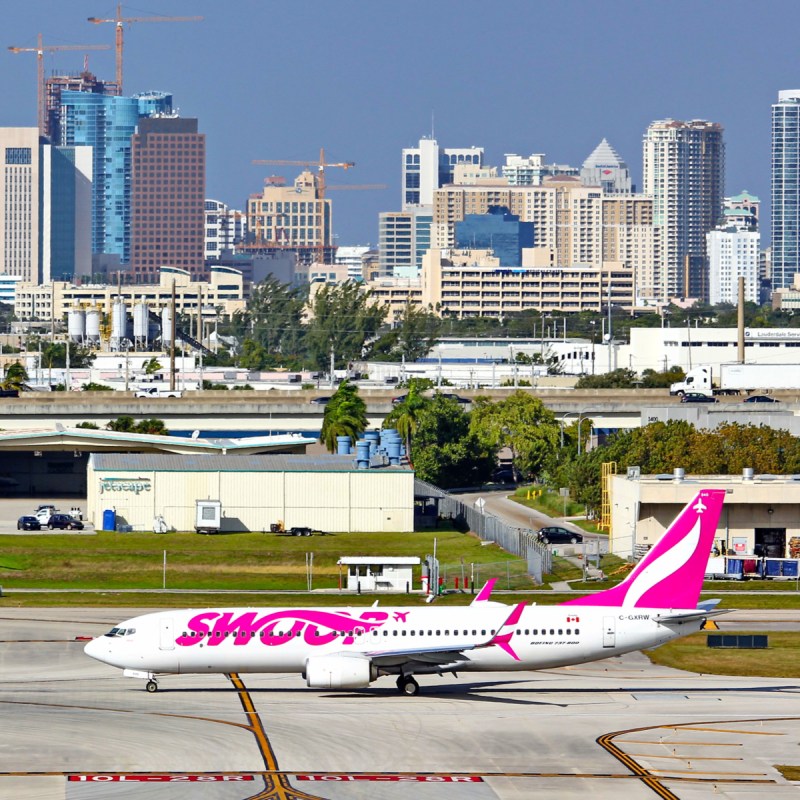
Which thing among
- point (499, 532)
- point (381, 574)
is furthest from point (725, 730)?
point (499, 532)

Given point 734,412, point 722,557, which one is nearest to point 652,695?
point 722,557

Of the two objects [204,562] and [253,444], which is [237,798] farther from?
[253,444]

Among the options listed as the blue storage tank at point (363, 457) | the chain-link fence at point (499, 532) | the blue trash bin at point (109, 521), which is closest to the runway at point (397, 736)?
the chain-link fence at point (499, 532)

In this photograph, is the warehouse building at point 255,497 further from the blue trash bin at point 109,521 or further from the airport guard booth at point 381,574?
the airport guard booth at point 381,574

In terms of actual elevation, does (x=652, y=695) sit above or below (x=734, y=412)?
below

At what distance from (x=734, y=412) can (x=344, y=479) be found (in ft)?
114

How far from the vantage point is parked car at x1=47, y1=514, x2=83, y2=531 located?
116 metres

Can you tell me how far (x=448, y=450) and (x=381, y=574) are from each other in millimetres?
54678

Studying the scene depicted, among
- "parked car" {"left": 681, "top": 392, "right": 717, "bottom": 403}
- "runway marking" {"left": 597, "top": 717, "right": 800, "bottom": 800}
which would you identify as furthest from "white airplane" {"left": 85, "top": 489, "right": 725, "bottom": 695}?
"parked car" {"left": 681, "top": 392, "right": 717, "bottom": 403}

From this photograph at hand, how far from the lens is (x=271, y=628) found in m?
59.3

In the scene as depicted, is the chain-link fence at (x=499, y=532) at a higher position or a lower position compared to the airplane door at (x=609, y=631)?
lower

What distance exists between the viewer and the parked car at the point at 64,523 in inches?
4552

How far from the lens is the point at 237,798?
4625 centimetres

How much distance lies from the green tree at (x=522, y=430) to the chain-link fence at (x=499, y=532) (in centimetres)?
2067
